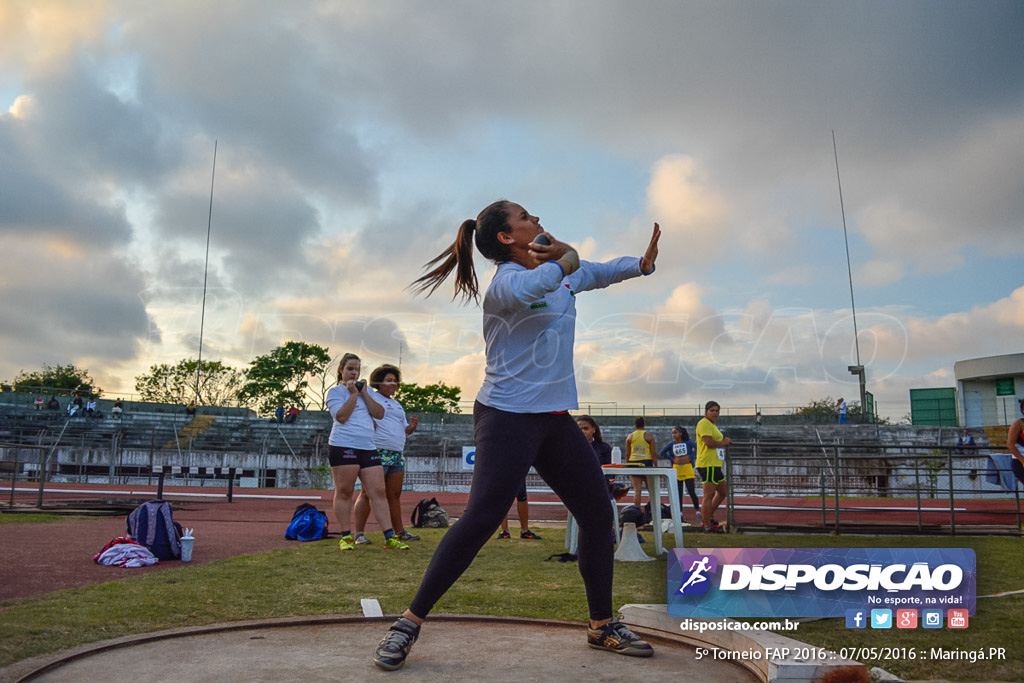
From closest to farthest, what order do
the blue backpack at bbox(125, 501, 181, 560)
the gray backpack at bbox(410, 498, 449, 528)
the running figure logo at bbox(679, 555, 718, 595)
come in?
the running figure logo at bbox(679, 555, 718, 595)
the blue backpack at bbox(125, 501, 181, 560)
the gray backpack at bbox(410, 498, 449, 528)

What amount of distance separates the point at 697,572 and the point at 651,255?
56.0 inches

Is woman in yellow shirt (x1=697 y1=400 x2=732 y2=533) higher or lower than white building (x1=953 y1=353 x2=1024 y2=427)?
lower

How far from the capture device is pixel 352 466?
762cm

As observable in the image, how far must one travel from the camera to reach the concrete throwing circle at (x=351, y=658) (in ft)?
9.56

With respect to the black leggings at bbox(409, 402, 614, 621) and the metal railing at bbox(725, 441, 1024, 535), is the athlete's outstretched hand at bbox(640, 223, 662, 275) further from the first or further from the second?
the metal railing at bbox(725, 441, 1024, 535)

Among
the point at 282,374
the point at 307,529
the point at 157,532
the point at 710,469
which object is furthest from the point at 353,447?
the point at 282,374

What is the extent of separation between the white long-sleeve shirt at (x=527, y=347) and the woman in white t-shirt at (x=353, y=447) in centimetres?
450

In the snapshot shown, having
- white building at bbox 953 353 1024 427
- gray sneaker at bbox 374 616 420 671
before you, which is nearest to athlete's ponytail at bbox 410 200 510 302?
gray sneaker at bbox 374 616 420 671

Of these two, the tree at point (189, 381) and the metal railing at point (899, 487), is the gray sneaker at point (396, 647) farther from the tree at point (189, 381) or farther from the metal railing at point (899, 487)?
the tree at point (189, 381)

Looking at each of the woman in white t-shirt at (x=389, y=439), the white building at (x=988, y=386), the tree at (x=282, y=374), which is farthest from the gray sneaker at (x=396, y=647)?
the tree at (x=282, y=374)

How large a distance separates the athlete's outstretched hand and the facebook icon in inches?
68.5

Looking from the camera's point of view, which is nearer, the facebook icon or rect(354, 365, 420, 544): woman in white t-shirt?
the facebook icon

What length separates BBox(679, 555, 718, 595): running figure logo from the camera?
3.50 metres

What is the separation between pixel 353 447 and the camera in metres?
7.61
